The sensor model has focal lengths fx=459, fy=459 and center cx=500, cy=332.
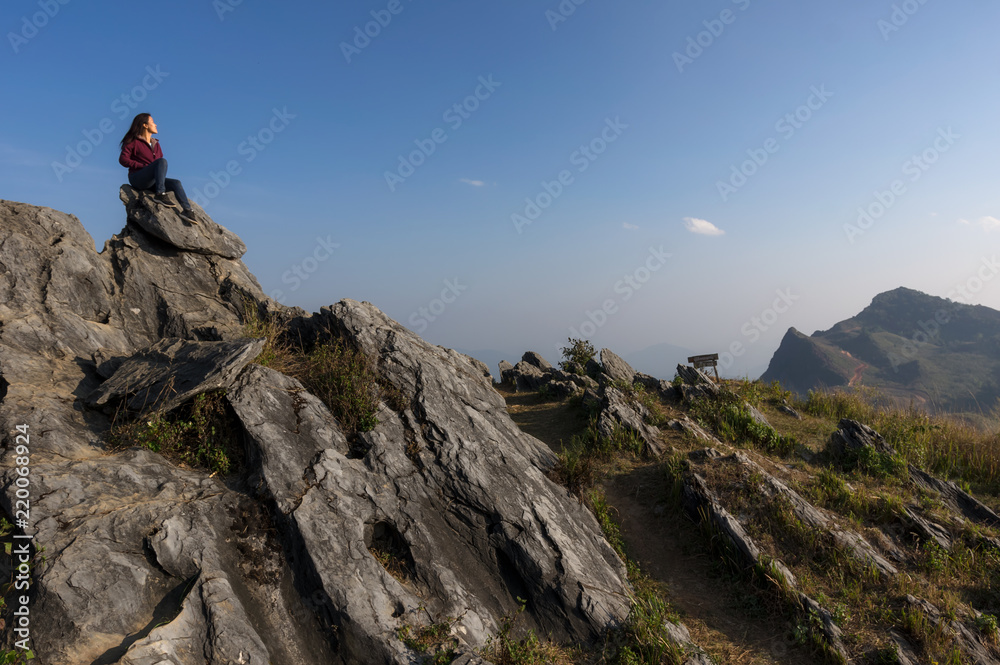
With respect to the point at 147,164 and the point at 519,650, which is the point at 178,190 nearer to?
the point at 147,164

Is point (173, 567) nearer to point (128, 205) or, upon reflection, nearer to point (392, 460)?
point (392, 460)

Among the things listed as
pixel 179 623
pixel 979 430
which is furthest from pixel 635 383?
pixel 179 623

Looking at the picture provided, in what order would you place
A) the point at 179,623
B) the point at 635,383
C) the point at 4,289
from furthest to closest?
the point at 635,383 < the point at 4,289 < the point at 179,623

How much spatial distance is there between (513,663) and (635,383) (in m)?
12.9

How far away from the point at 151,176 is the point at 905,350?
118 meters

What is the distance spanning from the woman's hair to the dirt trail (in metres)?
14.9

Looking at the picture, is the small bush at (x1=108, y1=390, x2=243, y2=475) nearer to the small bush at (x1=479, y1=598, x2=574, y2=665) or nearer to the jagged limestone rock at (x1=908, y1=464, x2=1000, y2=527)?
the small bush at (x1=479, y1=598, x2=574, y2=665)

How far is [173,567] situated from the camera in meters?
5.65

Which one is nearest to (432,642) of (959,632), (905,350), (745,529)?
(745,529)

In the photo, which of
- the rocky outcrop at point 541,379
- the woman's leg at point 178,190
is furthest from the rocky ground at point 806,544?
the woman's leg at point 178,190

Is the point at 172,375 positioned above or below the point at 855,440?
above

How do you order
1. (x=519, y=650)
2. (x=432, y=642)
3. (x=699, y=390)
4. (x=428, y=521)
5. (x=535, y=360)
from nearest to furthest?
(x=432, y=642), (x=519, y=650), (x=428, y=521), (x=699, y=390), (x=535, y=360)

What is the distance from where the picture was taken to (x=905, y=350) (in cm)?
8981

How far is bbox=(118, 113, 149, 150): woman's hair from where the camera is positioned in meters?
11.6
